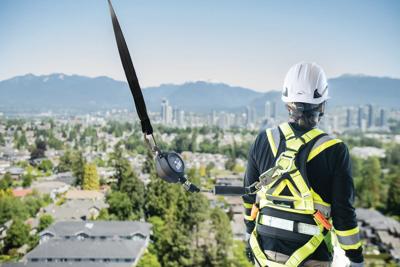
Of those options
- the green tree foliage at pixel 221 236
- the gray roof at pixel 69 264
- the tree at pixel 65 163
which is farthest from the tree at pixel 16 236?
the tree at pixel 65 163

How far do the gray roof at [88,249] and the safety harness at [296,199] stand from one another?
5339 millimetres

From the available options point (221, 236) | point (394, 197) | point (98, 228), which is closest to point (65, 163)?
point (98, 228)

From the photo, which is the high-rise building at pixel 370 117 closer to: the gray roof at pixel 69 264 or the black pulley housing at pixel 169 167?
the gray roof at pixel 69 264

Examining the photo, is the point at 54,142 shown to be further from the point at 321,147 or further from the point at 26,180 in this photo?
the point at 321,147

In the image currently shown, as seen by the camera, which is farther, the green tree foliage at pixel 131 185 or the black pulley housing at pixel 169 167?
the green tree foliage at pixel 131 185

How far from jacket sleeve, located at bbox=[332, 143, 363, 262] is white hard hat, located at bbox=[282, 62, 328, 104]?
111 mm

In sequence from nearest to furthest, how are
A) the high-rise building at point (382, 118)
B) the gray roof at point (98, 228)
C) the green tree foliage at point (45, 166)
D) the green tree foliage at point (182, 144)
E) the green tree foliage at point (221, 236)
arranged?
the green tree foliage at point (221, 236), the gray roof at point (98, 228), the green tree foliage at point (45, 166), the green tree foliage at point (182, 144), the high-rise building at point (382, 118)

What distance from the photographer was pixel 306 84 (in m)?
0.80

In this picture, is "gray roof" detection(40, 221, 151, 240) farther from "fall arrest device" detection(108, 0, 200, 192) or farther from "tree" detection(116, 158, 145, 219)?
"fall arrest device" detection(108, 0, 200, 192)

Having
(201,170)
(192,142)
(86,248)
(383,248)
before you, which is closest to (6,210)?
(86,248)

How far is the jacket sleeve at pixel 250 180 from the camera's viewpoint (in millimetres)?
874

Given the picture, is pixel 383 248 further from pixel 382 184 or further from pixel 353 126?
pixel 353 126

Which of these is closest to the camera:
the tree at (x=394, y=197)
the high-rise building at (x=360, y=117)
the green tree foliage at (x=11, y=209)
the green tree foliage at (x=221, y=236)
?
the green tree foliage at (x=221, y=236)

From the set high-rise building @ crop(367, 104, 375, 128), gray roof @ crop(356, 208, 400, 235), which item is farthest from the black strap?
high-rise building @ crop(367, 104, 375, 128)
